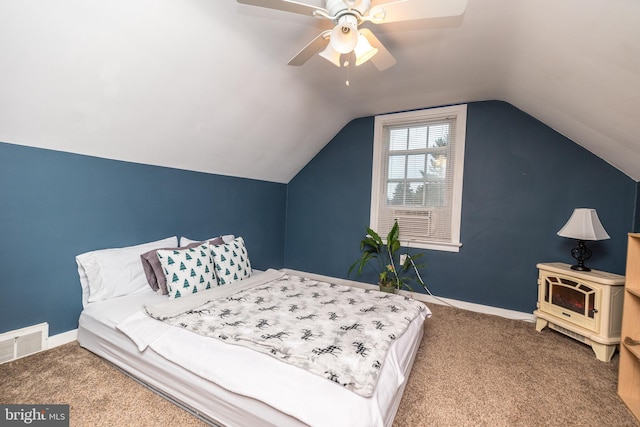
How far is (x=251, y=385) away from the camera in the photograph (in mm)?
1254

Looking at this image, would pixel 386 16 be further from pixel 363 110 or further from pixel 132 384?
pixel 132 384

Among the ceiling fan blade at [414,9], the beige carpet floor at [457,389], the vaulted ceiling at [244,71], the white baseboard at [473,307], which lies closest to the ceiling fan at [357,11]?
the ceiling fan blade at [414,9]

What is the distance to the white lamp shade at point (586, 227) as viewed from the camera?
2336mm

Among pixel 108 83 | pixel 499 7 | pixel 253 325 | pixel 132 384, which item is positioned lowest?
pixel 132 384

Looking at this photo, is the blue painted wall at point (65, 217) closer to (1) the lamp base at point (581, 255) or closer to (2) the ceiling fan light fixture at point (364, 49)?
(2) the ceiling fan light fixture at point (364, 49)

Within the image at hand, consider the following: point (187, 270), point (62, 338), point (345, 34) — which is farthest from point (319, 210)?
point (62, 338)

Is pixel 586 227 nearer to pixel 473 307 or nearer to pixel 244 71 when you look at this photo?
pixel 473 307

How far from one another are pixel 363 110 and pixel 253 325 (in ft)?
9.65

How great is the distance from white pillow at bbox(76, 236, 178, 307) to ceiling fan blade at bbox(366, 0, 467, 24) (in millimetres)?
2549

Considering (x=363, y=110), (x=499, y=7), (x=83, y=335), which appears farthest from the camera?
(x=363, y=110)

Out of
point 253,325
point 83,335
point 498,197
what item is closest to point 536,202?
point 498,197

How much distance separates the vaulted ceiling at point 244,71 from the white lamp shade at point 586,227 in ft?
1.83

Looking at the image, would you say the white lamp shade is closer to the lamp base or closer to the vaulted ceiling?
the lamp base

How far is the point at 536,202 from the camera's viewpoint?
9.61 feet
